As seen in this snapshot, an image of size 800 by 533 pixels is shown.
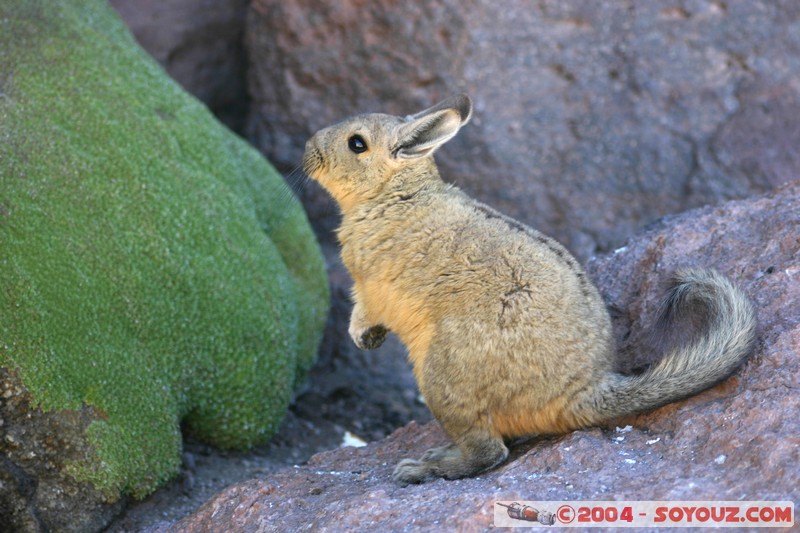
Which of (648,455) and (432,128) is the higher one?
(432,128)

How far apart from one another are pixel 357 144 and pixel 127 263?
1.55m

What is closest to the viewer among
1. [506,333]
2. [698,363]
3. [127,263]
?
[698,363]

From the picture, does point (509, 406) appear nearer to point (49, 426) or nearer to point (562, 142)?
point (49, 426)

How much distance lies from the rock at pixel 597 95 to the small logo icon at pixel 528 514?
525cm

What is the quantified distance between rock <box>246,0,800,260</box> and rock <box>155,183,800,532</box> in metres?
3.34

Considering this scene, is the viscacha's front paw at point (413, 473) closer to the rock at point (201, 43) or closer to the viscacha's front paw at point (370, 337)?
the viscacha's front paw at point (370, 337)

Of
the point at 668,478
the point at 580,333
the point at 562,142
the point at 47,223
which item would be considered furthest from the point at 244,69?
the point at 668,478

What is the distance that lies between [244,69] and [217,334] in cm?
447

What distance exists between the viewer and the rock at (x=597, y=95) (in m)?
8.57

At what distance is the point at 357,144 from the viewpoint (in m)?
5.39

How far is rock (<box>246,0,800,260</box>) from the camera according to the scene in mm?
8570

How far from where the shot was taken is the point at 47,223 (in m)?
5.36

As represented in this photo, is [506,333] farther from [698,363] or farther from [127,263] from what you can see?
[127,263]

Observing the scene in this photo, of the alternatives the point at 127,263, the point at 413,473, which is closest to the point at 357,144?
the point at 127,263
